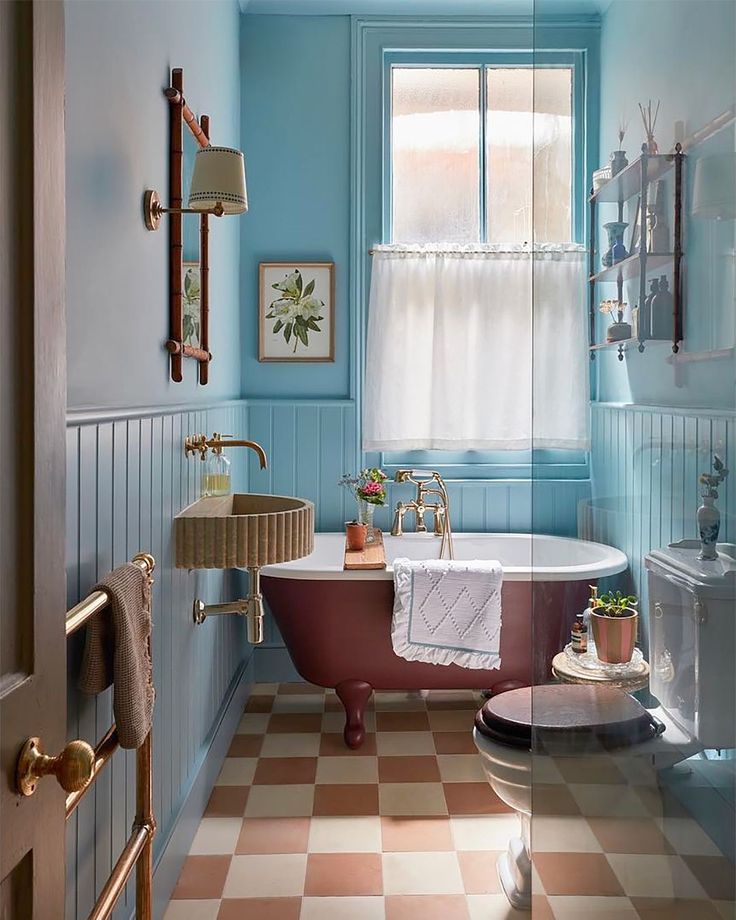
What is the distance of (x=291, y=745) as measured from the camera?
3.11 metres

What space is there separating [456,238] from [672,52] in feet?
9.86

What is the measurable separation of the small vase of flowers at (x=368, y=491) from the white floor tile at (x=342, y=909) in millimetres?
1634

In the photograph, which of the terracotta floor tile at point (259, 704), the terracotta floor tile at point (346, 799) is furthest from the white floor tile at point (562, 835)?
the terracotta floor tile at point (259, 704)

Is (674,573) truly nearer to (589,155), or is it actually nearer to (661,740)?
(661,740)

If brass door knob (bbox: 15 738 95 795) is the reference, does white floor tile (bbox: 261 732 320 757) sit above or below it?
below

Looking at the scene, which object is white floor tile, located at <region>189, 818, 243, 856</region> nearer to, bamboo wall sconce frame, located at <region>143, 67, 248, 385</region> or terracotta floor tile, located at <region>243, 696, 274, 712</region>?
terracotta floor tile, located at <region>243, 696, 274, 712</region>

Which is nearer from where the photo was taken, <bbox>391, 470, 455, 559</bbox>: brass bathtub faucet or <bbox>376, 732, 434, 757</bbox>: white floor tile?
<bbox>376, 732, 434, 757</bbox>: white floor tile

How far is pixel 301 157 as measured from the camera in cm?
389

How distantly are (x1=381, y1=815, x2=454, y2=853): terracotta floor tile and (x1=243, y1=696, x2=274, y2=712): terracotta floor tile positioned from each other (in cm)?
105

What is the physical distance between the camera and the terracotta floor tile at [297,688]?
3693 mm

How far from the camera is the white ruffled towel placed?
2.96 meters

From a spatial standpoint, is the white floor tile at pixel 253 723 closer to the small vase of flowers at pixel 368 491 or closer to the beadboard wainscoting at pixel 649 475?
the small vase of flowers at pixel 368 491

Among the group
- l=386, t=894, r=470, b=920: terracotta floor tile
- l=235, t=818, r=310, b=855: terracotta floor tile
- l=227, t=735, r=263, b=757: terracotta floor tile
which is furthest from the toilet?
l=227, t=735, r=263, b=757: terracotta floor tile

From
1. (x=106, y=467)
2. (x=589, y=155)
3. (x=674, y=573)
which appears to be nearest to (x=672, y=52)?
(x=589, y=155)
